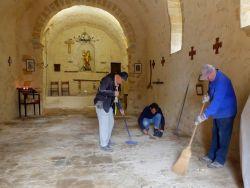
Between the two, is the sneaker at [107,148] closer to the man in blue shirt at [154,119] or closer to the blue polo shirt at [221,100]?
the man in blue shirt at [154,119]

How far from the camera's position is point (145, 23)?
8484 mm

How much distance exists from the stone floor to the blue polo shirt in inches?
27.8

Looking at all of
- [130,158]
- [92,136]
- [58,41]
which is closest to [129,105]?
[92,136]

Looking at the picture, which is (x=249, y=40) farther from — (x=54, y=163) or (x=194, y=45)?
(x=54, y=163)

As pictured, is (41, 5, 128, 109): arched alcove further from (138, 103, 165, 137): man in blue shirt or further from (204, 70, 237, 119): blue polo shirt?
(204, 70, 237, 119): blue polo shirt

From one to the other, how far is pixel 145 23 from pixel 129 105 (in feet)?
9.01

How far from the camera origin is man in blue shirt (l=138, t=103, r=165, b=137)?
5.28 meters

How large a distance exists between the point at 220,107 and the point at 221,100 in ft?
0.34

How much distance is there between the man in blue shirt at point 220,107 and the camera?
3221 millimetres

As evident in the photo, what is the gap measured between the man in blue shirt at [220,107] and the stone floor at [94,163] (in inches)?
10.8

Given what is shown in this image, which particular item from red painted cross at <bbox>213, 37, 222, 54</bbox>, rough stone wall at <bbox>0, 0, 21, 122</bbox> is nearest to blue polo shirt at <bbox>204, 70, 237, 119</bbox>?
red painted cross at <bbox>213, 37, 222, 54</bbox>

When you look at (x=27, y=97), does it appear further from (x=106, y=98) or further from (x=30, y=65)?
(x=106, y=98)

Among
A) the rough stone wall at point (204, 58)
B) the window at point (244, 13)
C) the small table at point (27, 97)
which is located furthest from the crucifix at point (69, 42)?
the window at point (244, 13)

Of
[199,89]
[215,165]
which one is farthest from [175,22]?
[215,165]
